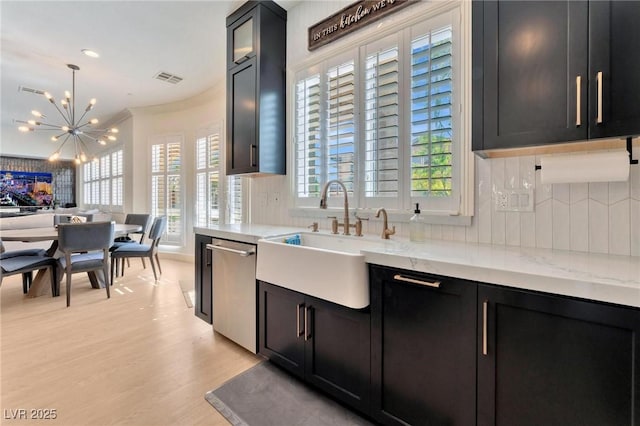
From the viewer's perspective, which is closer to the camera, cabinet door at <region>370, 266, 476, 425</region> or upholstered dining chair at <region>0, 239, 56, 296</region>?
cabinet door at <region>370, 266, 476, 425</region>

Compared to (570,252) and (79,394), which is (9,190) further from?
(570,252)

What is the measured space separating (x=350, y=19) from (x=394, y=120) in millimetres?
986

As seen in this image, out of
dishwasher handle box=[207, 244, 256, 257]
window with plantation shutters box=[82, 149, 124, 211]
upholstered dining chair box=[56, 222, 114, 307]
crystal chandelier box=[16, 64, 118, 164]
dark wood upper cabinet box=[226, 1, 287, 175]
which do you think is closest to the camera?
dishwasher handle box=[207, 244, 256, 257]

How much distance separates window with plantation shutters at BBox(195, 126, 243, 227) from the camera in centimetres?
449

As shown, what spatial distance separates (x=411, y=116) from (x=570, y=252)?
1.17 metres

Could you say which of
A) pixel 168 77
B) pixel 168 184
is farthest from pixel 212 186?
pixel 168 77

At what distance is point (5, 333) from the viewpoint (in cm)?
250

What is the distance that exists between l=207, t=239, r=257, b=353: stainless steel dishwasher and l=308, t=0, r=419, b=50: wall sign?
6.18 feet

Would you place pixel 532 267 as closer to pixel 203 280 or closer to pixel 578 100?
pixel 578 100

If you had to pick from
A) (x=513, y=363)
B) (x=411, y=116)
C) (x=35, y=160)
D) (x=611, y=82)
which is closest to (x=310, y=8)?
(x=411, y=116)

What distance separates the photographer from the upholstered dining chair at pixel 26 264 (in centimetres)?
303

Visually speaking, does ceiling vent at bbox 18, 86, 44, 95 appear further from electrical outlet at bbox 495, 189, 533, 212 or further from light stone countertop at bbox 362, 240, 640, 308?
electrical outlet at bbox 495, 189, 533, 212

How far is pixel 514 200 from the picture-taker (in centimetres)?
154

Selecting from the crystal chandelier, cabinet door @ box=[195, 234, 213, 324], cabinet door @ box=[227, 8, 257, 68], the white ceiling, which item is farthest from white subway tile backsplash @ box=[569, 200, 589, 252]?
the crystal chandelier
